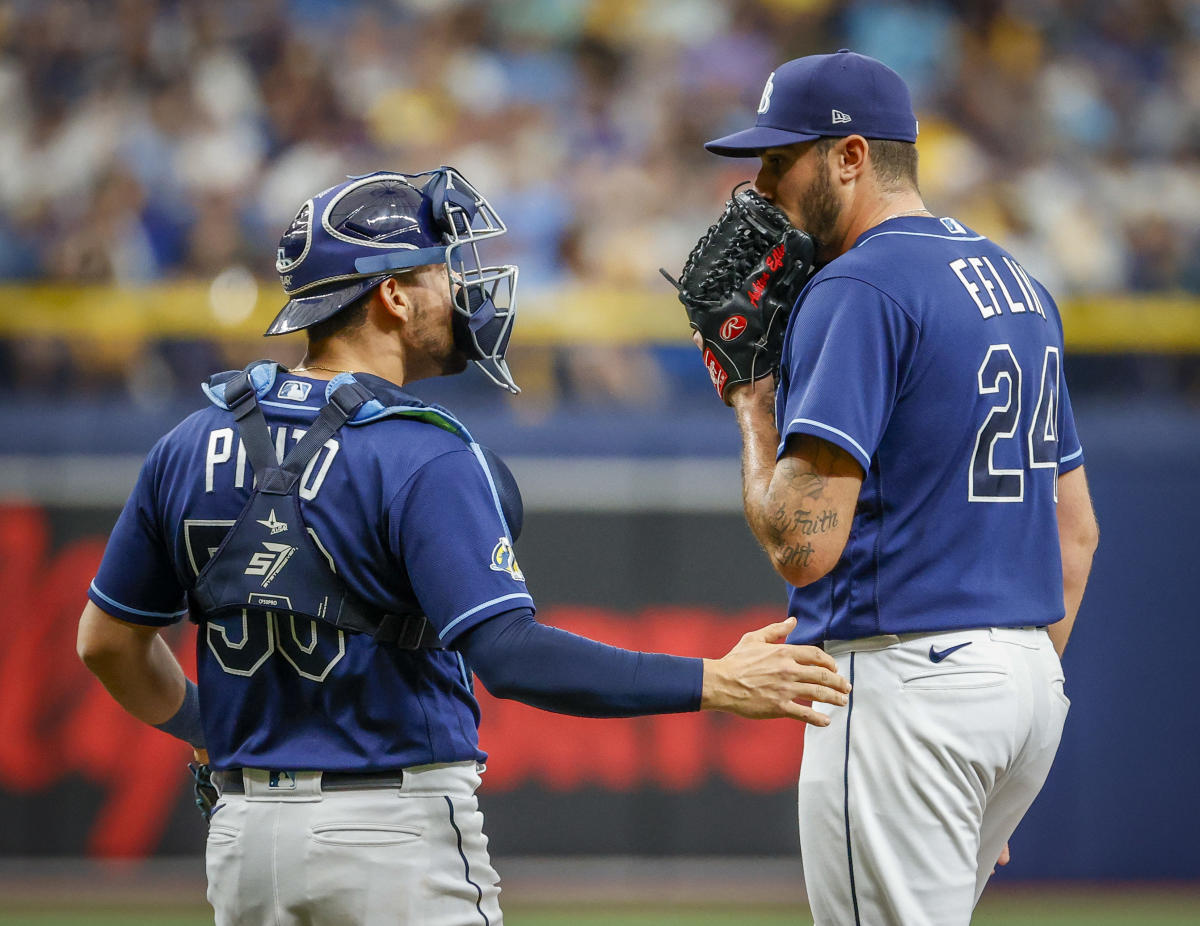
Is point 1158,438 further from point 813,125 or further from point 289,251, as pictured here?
point 289,251

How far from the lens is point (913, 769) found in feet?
9.07

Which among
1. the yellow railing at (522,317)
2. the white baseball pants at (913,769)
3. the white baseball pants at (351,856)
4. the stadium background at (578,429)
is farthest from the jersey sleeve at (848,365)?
the yellow railing at (522,317)

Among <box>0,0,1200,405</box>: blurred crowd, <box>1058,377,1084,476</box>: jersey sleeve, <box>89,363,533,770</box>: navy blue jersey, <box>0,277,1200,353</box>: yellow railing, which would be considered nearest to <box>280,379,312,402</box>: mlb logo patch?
<box>89,363,533,770</box>: navy blue jersey

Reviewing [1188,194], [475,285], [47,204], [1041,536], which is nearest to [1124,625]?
[1188,194]

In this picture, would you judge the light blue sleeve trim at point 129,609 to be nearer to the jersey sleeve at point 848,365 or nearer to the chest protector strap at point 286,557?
the chest protector strap at point 286,557

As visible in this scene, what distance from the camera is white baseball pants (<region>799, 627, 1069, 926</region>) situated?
277cm

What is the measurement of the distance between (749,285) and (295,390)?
1000 mm

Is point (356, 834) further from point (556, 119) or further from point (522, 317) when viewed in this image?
point (556, 119)

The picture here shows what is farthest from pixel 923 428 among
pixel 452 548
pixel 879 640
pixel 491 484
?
pixel 452 548

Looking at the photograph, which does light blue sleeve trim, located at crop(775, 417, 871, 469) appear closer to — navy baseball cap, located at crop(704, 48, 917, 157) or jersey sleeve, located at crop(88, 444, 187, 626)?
navy baseball cap, located at crop(704, 48, 917, 157)

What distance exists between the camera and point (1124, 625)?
7.21 meters

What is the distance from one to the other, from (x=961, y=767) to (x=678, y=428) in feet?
14.8

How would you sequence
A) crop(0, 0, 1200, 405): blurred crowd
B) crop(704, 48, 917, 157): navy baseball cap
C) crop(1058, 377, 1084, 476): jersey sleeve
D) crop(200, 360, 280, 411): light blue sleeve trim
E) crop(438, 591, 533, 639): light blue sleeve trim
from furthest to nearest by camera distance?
crop(0, 0, 1200, 405): blurred crowd → crop(1058, 377, 1084, 476): jersey sleeve → crop(704, 48, 917, 157): navy baseball cap → crop(200, 360, 280, 411): light blue sleeve trim → crop(438, 591, 533, 639): light blue sleeve trim

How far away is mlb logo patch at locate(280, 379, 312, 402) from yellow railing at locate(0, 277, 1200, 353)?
4877 mm
